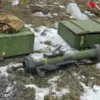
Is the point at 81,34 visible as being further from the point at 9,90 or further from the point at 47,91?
the point at 9,90

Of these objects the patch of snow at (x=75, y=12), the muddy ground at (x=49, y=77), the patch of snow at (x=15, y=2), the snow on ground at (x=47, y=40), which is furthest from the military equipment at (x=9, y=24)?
the patch of snow at (x=15, y=2)

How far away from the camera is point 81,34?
15.1ft

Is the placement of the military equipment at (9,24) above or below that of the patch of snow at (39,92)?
above

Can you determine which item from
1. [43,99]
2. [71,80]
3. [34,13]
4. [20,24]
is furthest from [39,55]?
[34,13]

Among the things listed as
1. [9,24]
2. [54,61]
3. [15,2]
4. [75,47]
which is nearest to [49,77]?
[54,61]

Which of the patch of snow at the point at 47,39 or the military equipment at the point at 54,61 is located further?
the patch of snow at the point at 47,39

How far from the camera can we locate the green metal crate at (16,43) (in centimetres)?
426

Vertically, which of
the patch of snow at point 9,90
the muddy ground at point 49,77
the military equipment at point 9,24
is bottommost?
the patch of snow at point 9,90

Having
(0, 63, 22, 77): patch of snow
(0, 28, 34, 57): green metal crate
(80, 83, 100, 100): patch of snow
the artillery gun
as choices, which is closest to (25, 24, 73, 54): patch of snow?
the artillery gun

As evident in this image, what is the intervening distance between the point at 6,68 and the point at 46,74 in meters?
0.67

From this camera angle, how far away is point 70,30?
15.7ft

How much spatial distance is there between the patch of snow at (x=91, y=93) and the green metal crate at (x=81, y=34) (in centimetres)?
109

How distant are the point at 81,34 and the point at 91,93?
1321 millimetres

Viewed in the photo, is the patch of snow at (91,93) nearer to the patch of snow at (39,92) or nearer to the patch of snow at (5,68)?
the patch of snow at (39,92)
